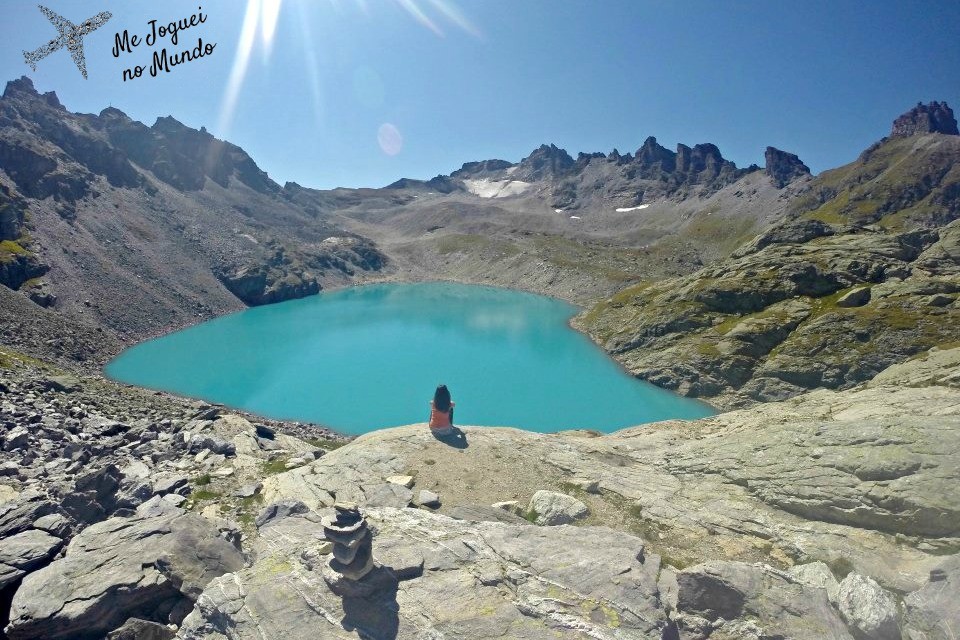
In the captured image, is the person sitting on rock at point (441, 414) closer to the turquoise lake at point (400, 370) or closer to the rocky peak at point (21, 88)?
the turquoise lake at point (400, 370)

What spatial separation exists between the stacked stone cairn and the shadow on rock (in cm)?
1235

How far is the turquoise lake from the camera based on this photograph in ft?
166

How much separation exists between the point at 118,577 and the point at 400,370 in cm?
5295

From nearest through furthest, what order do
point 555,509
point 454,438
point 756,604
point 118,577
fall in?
point 756,604 < point 118,577 < point 555,509 < point 454,438

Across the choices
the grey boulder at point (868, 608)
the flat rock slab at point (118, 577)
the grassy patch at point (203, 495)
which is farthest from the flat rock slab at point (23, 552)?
the grey boulder at point (868, 608)

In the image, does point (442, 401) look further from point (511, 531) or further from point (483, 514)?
point (511, 531)

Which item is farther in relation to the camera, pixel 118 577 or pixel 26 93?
pixel 26 93

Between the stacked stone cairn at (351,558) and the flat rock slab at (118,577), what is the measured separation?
12.8 ft

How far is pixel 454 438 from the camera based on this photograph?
24031 mm

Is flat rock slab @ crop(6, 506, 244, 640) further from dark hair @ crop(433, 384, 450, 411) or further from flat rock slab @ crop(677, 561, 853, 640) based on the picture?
flat rock slab @ crop(677, 561, 853, 640)

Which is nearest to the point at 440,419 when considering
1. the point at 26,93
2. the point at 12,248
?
the point at 12,248

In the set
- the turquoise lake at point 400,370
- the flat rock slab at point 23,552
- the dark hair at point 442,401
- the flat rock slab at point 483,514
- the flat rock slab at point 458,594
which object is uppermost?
the dark hair at point 442,401

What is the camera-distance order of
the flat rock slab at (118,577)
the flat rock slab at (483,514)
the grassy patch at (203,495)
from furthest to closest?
the grassy patch at (203,495), the flat rock slab at (483,514), the flat rock slab at (118,577)

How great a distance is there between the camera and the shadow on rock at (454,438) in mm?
23469
